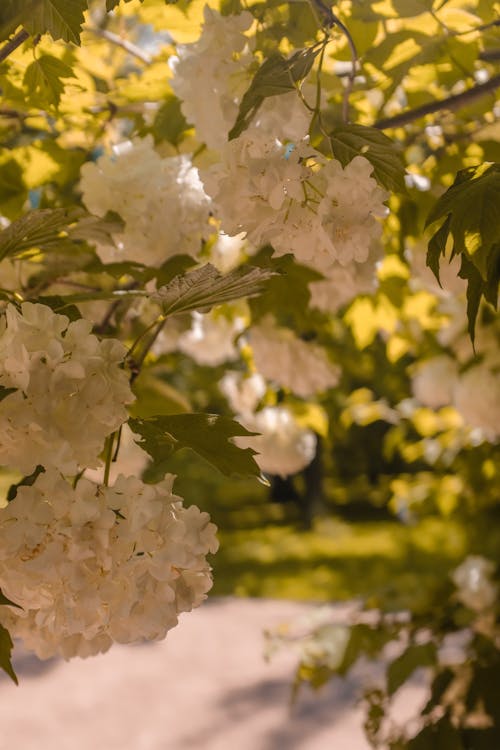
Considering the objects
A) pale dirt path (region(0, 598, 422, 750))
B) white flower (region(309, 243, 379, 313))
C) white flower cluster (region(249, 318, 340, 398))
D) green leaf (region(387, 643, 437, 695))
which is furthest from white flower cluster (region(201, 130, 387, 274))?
pale dirt path (region(0, 598, 422, 750))

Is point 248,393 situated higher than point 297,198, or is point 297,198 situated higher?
point 297,198

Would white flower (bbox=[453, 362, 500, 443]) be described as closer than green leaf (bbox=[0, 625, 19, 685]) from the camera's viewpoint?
No

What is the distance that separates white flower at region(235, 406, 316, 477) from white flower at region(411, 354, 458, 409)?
51 cm

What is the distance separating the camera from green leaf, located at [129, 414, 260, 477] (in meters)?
0.99

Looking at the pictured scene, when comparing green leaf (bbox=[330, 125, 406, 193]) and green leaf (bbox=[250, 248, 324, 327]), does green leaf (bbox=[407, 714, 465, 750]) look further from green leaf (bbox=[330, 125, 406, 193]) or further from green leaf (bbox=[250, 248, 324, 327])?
green leaf (bbox=[330, 125, 406, 193])

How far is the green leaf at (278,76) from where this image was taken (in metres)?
1.11

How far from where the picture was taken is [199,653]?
767 centimetres

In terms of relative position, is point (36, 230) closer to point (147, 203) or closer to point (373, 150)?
point (373, 150)

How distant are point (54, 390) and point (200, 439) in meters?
0.16

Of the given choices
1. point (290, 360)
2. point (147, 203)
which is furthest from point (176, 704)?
point (147, 203)

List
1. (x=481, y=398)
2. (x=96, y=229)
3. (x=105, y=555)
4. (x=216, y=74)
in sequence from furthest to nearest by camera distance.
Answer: (x=481, y=398) < (x=96, y=229) < (x=216, y=74) < (x=105, y=555)

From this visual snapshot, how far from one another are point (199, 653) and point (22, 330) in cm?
709

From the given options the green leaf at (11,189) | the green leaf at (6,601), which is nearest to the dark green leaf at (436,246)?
the green leaf at (6,601)

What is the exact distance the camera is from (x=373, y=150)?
1084mm
